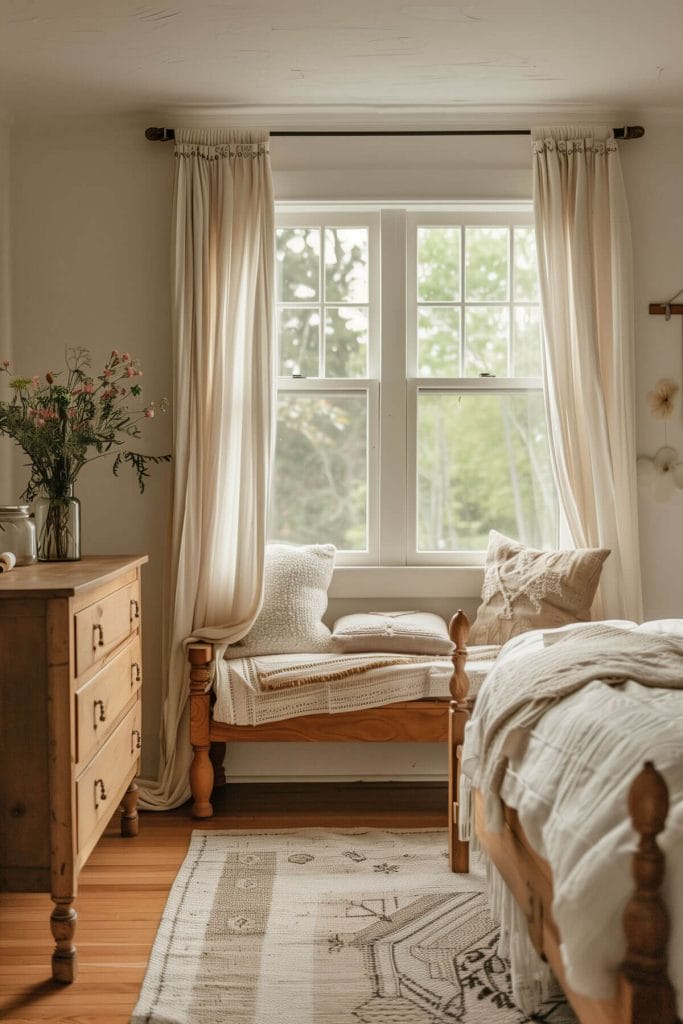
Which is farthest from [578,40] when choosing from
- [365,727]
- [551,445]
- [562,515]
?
[365,727]

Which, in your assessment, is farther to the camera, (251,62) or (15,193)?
(15,193)

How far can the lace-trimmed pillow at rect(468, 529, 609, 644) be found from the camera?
3676mm

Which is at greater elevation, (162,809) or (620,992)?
(620,992)

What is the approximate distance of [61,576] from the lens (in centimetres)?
265

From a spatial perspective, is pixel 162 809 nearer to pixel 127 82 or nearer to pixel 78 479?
pixel 78 479

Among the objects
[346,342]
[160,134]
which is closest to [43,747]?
[346,342]

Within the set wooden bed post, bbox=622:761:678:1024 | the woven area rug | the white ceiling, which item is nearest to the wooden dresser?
the woven area rug

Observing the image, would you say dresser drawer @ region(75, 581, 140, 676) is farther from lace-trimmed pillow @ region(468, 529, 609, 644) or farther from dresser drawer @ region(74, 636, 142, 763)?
lace-trimmed pillow @ region(468, 529, 609, 644)

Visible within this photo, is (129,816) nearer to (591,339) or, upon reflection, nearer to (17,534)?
(17,534)

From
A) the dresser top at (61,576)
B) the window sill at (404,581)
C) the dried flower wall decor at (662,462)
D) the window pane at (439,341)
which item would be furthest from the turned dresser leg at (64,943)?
the dried flower wall decor at (662,462)

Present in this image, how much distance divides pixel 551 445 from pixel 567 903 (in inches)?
106

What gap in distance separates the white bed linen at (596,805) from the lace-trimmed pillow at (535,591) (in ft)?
5.61

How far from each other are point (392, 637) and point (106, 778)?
1.29 meters

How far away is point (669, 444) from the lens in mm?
4074
